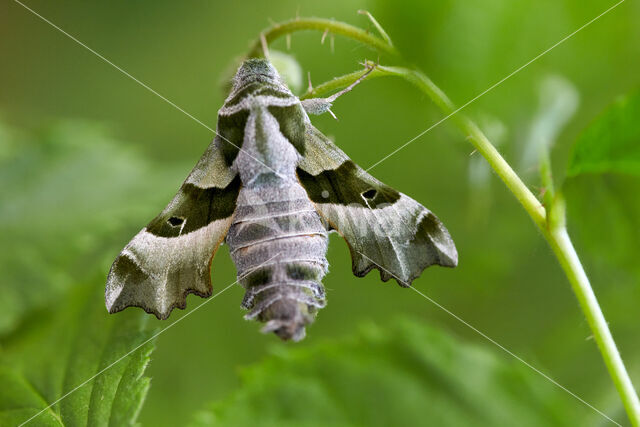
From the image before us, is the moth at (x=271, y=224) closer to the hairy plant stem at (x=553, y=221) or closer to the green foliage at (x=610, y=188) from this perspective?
the hairy plant stem at (x=553, y=221)

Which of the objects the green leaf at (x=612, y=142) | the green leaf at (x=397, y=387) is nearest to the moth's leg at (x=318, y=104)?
the green leaf at (x=612, y=142)

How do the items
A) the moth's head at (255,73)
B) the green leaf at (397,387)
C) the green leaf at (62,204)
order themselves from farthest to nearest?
the green leaf at (62,204)
the green leaf at (397,387)
the moth's head at (255,73)

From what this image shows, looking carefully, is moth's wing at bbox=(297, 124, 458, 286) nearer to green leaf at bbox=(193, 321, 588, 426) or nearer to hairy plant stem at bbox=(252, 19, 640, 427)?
hairy plant stem at bbox=(252, 19, 640, 427)

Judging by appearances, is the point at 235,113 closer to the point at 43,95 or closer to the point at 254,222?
the point at 254,222

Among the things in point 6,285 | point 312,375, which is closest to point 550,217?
point 312,375

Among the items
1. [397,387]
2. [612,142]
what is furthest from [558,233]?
[397,387]

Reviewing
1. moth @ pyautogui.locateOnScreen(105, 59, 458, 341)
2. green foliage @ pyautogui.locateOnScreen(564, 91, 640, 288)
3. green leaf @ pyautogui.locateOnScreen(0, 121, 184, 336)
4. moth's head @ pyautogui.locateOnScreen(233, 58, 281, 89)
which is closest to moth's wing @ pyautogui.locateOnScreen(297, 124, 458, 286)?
moth @ pyautogui.locateOnScreen(105, 59, 458, 341)

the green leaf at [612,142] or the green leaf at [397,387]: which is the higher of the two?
the green leaf at [612,142]
